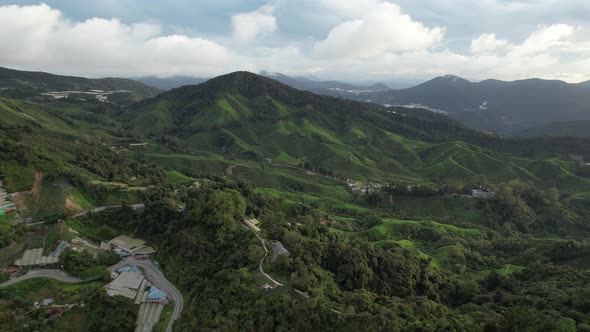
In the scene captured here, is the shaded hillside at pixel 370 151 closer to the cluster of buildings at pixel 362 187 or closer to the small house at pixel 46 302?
the cluster of buildings at pixel 362 187

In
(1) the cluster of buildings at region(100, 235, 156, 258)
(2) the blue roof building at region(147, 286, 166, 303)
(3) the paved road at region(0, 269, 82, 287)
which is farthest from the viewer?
(1) the cluster of buildings at region(100, 235, 156, 258)

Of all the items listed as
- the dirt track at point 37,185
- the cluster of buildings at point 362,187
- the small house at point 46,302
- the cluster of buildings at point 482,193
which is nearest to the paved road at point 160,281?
the small house at point 46,302

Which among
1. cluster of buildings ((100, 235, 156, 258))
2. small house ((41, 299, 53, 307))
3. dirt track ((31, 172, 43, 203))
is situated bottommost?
small house ((41, 299, 53, 307))

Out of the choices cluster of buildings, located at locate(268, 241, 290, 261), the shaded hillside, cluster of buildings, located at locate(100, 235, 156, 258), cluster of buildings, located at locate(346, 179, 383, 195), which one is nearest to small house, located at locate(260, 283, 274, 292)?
cluster of buildings, located at locate(268, 241, 290, 261)

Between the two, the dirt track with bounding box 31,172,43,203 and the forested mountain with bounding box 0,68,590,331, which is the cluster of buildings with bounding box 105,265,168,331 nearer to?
the forested mountain with bounding box 0,68,590,331

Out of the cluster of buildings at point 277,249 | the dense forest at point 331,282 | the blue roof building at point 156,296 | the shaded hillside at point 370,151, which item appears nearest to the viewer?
the dense forest at point 331,282

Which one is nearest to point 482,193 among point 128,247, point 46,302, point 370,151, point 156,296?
point 370,151

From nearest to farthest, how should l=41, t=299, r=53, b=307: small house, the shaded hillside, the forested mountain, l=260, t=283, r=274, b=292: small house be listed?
the forested mountain
l=260, t=283, r=274, b=292: small house
l=41, t=299, r=53, b=307: small house
the shaded hillside
